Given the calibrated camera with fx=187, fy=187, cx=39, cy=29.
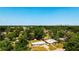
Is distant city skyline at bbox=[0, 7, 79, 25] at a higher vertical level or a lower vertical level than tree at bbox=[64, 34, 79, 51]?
higher

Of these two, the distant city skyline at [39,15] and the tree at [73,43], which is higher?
A: the distant city skyline at [39,15]

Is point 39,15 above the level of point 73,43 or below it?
above
